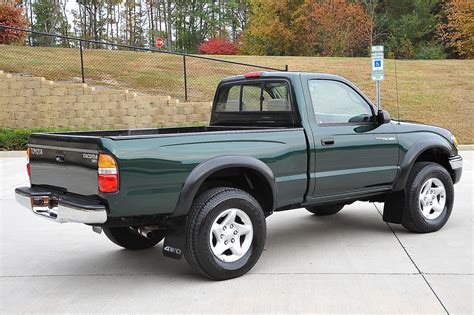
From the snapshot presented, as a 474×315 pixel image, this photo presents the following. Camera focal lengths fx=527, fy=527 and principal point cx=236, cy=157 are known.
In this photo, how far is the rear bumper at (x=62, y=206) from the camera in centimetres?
397

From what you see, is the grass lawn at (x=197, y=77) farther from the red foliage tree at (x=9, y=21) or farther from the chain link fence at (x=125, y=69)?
the red foliage tree at (x=9, y=21)

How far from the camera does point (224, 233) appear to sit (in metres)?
4.59

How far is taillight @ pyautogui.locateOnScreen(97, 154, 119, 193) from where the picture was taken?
3.98 meters

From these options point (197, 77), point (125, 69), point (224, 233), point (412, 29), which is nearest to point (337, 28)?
point (412, 29)

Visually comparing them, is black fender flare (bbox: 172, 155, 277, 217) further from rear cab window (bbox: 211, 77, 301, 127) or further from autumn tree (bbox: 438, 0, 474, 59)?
autumn tree (bbox: 438, 0, 474, 59)

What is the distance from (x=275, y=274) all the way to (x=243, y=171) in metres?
0.97

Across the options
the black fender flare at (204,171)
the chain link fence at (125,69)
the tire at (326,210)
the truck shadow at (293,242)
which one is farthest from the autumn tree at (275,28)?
the black fender flare at (204,171)

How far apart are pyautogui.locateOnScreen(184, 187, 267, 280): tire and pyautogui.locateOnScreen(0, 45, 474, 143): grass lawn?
13.7 metres

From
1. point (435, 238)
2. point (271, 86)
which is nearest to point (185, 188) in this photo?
point (271, 86)

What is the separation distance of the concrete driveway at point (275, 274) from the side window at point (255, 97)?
152cm

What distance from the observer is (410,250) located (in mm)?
5402

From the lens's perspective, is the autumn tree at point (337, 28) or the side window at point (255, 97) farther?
the autumn tree at point (337, 28)

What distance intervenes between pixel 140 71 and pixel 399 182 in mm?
16987

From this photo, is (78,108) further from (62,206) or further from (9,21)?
(62,206)
